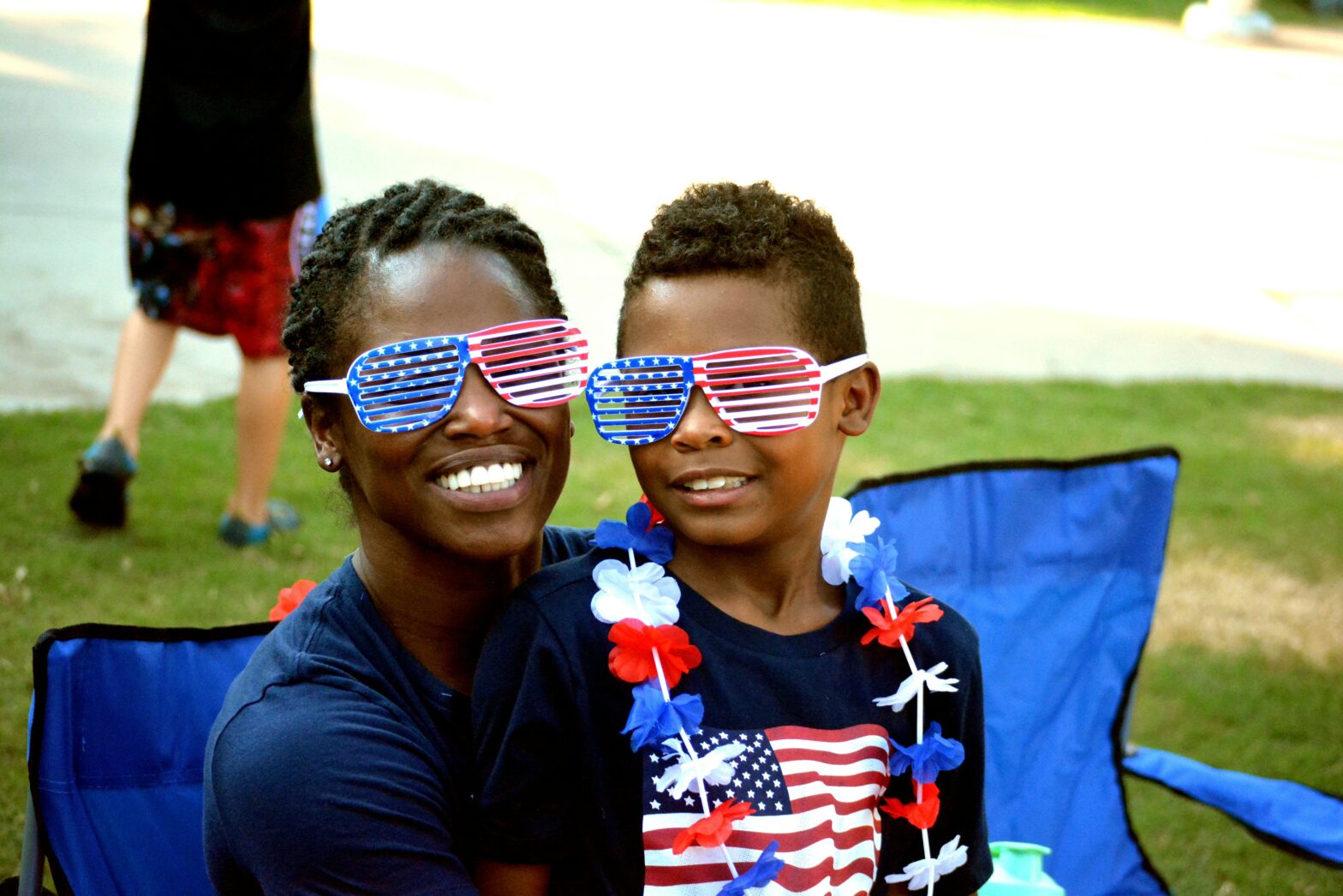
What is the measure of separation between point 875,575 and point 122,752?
1.17m

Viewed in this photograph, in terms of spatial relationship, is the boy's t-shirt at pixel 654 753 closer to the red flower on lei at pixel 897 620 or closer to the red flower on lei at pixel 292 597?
the red flower on lei at pixel 897 620

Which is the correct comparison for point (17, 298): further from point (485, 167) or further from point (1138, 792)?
point (1138, 792)

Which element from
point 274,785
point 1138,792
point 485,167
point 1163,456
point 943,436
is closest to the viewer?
point 274,785

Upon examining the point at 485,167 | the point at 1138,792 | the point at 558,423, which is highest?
the point at 558,423

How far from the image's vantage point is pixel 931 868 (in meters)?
1.99

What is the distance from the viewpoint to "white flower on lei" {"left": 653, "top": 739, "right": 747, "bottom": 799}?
1789 mm

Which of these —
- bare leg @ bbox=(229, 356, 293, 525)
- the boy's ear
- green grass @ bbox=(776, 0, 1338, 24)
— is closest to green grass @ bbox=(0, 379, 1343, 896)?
bare leg @ bbox=(229, 356, 293, 525)

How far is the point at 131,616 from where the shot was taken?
4090 mm

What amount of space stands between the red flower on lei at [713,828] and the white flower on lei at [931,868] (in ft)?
1.03

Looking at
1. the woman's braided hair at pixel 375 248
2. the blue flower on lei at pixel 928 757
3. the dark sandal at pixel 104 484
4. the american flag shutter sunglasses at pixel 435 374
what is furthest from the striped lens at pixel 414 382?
the dark sandal at pixel 104 484

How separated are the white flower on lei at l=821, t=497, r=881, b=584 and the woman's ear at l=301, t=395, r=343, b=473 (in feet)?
2.30

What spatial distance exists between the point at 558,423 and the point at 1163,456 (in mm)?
1670

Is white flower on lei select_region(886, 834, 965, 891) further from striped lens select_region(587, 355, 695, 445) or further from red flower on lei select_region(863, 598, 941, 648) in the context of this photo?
striped lens select_region(587, 355, 695, 445)

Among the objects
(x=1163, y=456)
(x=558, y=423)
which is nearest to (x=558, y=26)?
(x=1163, y=456)
